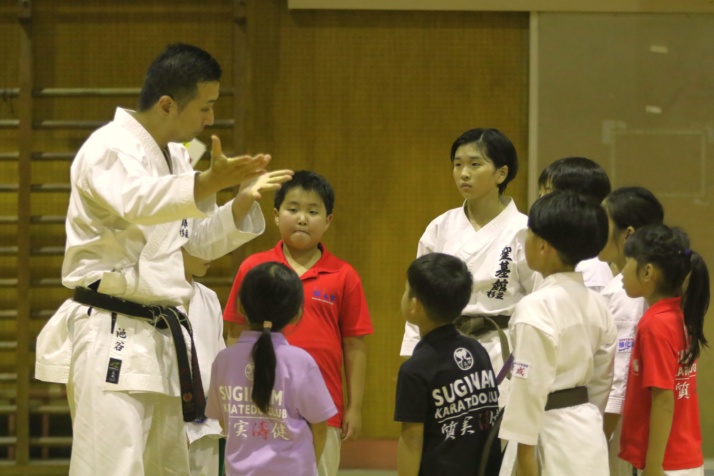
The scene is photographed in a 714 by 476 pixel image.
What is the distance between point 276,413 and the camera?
2043mm

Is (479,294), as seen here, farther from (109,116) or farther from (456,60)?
(109,116)

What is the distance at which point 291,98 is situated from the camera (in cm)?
447

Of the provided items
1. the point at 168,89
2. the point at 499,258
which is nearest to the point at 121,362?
the point at 168,89

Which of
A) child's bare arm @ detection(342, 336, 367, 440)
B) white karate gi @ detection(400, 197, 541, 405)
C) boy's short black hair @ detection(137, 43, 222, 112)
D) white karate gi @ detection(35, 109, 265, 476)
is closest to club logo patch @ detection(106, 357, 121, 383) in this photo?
white karate gi @ detection(35, 109, 265, 476)

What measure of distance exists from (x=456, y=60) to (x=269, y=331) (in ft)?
8.99

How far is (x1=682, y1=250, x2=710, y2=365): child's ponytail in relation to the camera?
7.37 ft

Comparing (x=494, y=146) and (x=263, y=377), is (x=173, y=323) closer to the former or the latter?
(x=263, y=377)

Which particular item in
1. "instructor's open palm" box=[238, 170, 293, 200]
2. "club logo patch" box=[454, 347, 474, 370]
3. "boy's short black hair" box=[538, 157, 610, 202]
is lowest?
"club logo patch" box=[454, 347, 474, 370]

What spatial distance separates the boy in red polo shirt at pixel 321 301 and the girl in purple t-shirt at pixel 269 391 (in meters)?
0.64

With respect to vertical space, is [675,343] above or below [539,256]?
below

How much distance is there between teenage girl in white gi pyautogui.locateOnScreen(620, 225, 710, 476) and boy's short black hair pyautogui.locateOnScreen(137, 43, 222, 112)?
1.22m

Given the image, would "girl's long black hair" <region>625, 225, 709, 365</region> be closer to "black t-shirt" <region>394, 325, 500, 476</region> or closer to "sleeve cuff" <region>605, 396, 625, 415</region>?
"sleeve cuff" <region>605, 396, 625, 415</region>

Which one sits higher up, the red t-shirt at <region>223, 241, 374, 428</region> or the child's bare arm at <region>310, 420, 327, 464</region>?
the red t-shirt at <region>223, 241, 374, 428</region>

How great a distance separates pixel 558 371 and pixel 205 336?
1.27 meters
